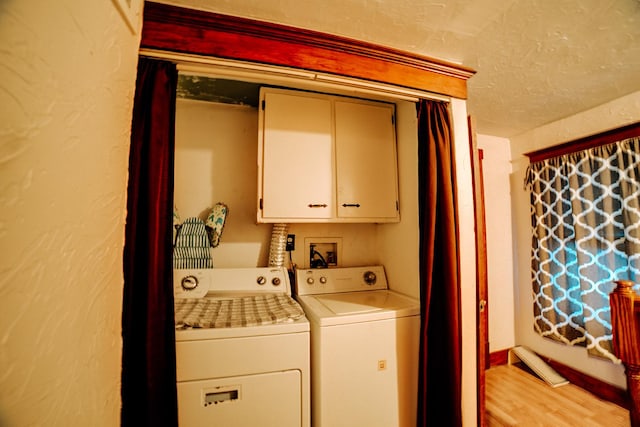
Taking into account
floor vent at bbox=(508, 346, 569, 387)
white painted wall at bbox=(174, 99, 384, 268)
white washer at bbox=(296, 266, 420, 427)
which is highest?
white painted wall at bbox=(174, 99, 384, 268)

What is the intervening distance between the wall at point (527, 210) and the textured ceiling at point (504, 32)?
0.21 meters

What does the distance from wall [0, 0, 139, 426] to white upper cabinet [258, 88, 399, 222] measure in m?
0.91

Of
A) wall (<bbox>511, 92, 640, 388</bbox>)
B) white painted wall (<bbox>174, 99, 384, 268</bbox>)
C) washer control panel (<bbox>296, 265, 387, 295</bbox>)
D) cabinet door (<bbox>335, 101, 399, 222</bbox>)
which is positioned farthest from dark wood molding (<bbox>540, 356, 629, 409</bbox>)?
white painted wall (<bbox>174, 99, 384, 268</bbox>)

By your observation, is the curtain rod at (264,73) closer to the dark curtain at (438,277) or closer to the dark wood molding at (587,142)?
the dark curtain at (438,277)

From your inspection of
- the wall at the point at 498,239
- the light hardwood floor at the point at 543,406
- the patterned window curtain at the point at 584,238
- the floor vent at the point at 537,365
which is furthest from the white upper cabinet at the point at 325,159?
the floor vent at the point at 537,365

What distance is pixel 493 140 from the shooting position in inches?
108

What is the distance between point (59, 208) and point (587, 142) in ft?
11.2

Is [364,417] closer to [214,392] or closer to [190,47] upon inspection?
[214,392]

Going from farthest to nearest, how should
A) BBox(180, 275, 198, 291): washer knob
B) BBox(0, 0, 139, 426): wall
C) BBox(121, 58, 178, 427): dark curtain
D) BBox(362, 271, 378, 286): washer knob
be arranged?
BBox(362, 271, 378, 286): washer knob < BBox(180, 275, 198, 291): washer knob < BBox(121, 58, 178, 427): dark curtain < BBox(0, 0, 139, 426): wall

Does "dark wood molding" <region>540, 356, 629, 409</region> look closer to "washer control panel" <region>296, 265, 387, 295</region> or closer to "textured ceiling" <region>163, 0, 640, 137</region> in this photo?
Answer: "washer control panel" <region>296, 265, 387, 295</region>

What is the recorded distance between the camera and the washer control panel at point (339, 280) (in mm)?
1757

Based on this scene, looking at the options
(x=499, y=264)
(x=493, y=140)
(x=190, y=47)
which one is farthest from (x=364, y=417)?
(x=493, y=140)

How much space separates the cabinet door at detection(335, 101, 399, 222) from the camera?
1719 mm

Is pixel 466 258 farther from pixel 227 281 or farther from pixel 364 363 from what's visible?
pixel 227 281
